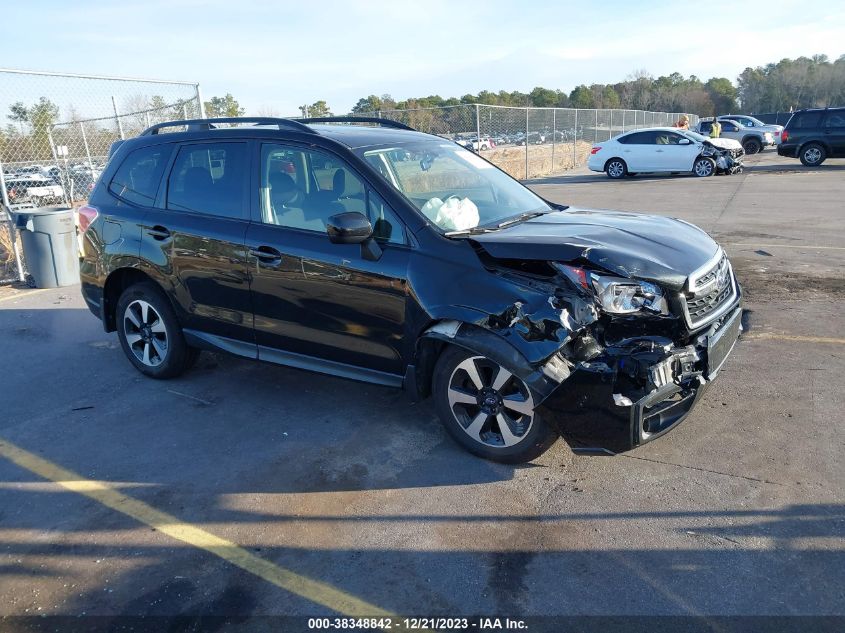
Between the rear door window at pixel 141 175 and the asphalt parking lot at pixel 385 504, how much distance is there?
151 centimetres

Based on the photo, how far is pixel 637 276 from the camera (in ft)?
11.8

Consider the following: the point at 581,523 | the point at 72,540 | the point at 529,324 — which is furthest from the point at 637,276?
the point at 72,540

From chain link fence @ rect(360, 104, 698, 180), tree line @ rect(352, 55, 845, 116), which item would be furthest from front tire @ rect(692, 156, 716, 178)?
tree line @ rect(352, 55, 845, 116)

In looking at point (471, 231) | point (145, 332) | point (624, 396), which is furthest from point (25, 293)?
point (624, 396)

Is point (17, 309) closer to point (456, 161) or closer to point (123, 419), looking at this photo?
point (123, 419)

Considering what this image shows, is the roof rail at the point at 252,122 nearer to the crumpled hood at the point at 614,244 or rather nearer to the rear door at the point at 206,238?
the rear door at the point at 206,238

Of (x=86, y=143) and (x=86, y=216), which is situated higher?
(x=86, y=143)

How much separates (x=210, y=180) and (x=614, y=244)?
2.90m

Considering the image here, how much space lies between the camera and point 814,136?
21.6m

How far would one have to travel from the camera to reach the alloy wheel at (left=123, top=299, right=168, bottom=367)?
533 centimetres

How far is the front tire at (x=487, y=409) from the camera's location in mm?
3695

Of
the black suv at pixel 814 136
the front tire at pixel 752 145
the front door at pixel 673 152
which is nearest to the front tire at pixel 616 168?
the front door at pixel 673 152

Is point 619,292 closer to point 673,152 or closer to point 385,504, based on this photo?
point 385,504

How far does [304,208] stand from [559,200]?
41.1 ft
